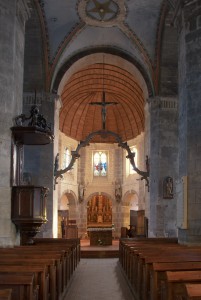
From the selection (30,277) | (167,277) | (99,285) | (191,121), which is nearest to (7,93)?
(191,121)

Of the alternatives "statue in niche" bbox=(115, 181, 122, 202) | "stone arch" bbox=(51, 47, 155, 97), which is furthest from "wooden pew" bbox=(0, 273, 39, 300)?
"statue in niche" bbox=(115, 181, 122, 202)

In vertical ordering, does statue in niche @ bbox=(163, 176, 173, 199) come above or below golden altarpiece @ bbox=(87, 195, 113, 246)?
above

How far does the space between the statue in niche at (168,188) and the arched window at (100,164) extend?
41.7 feet

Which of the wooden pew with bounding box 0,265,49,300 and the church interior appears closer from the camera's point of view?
the wooden pew with bounding box 0,265,49,300

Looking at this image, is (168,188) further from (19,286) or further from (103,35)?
(19,286)

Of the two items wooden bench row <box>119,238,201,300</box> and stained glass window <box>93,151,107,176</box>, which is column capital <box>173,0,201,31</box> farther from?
stained glass window <box>93,151,107,176</box>

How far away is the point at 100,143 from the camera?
29.9m

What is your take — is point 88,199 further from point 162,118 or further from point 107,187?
point 162,118

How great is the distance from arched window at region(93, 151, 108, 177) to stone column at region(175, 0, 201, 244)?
18308mm

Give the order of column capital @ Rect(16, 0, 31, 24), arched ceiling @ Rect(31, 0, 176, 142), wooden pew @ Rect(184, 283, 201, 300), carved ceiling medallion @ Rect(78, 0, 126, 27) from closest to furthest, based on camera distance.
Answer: wooden pew @ Rect(184, 283, 201, 300), column capital @ Rect(16, 0, 31, 24), carved ceiling medallion @ Rect(78, 0, 126, 27), arched ceiling @ Rect(31, 0, 176, 142)

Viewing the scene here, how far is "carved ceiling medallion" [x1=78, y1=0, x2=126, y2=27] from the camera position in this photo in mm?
15742

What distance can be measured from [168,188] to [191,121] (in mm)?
6571

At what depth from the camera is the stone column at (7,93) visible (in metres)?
10.1

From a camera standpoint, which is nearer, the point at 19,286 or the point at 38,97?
the point at 19,286
